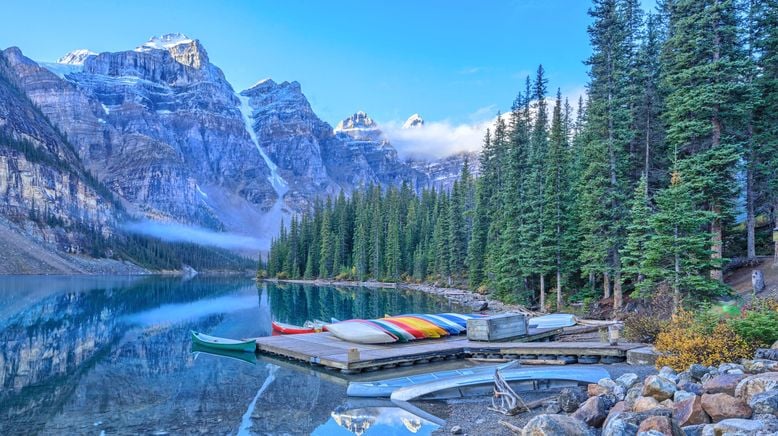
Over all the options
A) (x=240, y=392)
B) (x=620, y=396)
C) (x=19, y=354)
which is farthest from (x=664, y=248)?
(x=19, y=354)

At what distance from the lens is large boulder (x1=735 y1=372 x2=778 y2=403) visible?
33.0 feet

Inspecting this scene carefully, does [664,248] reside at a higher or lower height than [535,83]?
lower

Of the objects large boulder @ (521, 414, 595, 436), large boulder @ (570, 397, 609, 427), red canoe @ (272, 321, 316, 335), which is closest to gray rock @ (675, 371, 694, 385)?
large boulder @ (570, 397, 609, 427)

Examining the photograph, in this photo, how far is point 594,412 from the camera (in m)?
11.4

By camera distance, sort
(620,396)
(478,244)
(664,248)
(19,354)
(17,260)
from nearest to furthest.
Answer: (620,396), (664,248), (19,354), (478,244), (17,260)

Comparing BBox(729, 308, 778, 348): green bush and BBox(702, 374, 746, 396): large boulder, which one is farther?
BBox(729, 308, 778, 348): green bush

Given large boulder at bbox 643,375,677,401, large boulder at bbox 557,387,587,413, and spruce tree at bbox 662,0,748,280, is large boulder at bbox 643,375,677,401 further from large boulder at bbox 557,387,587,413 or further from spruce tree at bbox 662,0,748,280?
spruce tree at bbox 662,0,748,280

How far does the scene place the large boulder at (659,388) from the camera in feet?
38.5

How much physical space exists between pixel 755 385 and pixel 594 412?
296 centimetres

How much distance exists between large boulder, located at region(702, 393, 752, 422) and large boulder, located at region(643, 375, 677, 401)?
67.2 inches

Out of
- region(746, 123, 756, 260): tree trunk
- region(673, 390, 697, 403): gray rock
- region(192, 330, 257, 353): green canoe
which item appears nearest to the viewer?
region(673, 390, 697, 403): gray rock

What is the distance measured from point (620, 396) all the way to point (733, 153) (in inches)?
744

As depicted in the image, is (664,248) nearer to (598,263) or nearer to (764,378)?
(598,263)

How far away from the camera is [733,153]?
26.3 metres
